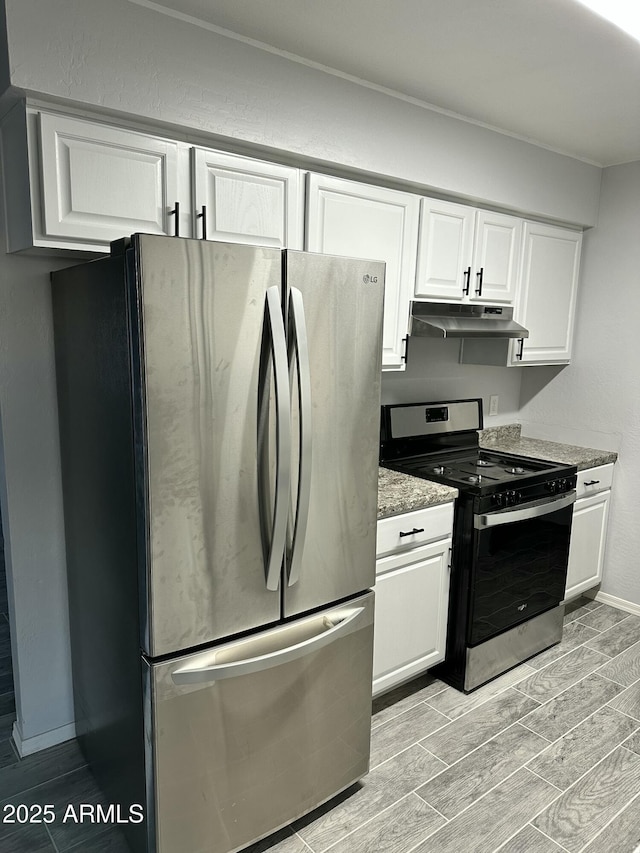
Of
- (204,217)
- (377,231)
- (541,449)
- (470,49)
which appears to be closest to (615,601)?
(541,449)

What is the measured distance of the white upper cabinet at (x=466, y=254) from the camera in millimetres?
2658

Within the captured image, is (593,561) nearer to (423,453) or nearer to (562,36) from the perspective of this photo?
(423,453)

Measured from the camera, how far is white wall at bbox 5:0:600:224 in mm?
1626

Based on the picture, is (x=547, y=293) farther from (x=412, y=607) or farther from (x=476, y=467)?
(x=412, y=607)

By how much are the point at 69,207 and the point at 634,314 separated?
2.91 meters

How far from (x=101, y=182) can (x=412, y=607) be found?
74.5 inches

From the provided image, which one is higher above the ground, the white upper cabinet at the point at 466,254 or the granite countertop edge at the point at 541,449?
the white upper cabinet at the point at 466,254

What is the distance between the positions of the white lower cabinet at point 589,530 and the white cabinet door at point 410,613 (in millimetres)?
1064

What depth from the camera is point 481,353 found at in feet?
10.8

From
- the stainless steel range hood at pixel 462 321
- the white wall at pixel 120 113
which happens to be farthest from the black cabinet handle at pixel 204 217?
the stainless steel range hood at pixel 462 321

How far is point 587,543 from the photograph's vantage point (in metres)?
3.35

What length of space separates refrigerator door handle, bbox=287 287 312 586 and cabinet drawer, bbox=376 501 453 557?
1.91 feet

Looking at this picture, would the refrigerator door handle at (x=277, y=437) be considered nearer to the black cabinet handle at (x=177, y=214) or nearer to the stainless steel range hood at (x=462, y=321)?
the black cabinet handle at (x=177, y=214)

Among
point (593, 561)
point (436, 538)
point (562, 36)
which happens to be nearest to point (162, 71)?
point (562, 36)
